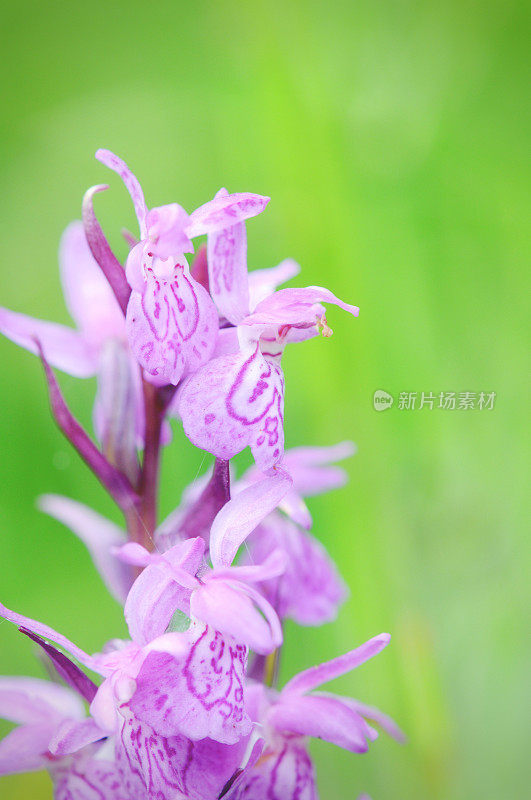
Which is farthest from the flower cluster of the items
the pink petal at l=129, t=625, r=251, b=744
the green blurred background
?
the green blurred background

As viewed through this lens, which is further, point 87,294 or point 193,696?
point 87,294

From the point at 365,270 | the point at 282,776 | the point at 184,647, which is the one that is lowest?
the point at 282,776

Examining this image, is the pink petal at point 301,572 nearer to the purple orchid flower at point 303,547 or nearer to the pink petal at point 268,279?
the purple orchid flower at point 303,547

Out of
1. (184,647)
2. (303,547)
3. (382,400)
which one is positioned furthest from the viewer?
(382,400)

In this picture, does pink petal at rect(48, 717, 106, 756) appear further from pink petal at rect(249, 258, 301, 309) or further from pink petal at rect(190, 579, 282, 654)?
pink petal at rect(249, 258, 301, 309)

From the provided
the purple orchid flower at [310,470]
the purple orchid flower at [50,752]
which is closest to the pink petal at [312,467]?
the purple orchid flower at [310,470]

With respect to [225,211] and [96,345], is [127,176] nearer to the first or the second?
[225,211]

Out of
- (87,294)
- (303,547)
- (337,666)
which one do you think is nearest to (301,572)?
(303,547)
